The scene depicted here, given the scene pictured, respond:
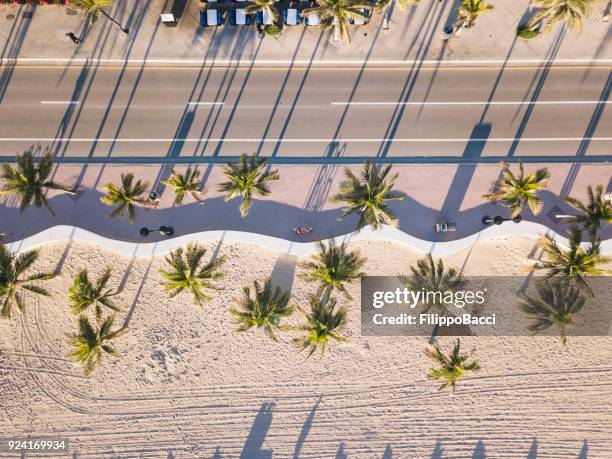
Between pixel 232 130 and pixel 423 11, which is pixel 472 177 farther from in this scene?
pixel 232 130

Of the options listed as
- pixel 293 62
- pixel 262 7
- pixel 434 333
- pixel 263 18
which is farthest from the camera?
pixel 293 62

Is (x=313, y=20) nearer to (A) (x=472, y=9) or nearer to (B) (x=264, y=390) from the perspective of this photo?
(A) (x=472, y=9)

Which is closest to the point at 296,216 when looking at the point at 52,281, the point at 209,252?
the point at 209,252

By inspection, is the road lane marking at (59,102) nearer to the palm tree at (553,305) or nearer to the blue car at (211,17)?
the blue car at (211,17)

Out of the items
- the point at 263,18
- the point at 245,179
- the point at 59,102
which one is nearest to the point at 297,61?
the point at 263,18

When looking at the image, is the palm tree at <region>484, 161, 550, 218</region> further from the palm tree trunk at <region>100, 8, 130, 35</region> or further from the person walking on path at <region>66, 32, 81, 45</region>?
the person walking on path at <region>66, 32, 81, 45</region>
